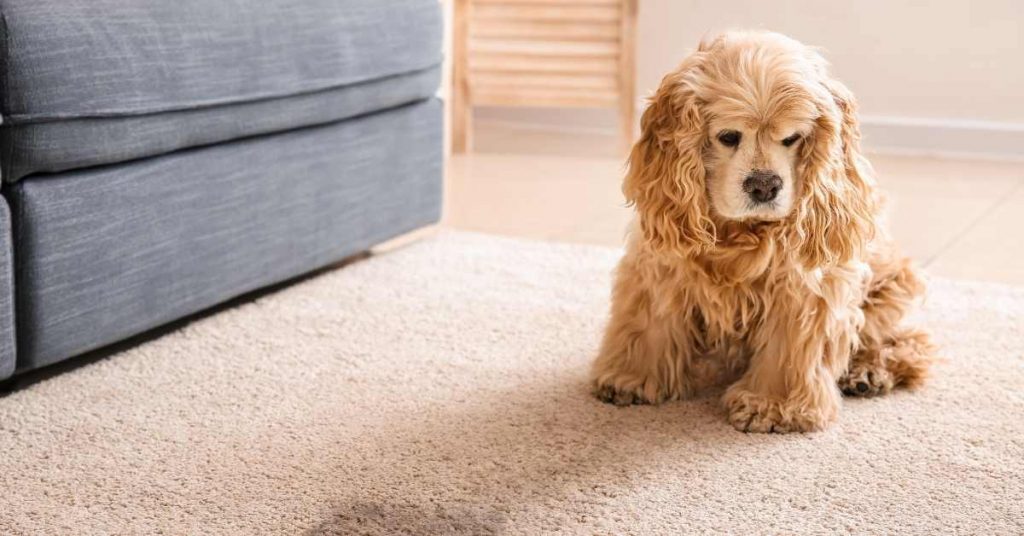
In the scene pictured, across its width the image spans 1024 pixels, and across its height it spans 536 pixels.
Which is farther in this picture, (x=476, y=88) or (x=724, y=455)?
(x=476, y=88)

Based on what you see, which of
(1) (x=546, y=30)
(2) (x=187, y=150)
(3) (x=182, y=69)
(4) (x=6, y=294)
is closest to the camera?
(4) (x=6, y=294)

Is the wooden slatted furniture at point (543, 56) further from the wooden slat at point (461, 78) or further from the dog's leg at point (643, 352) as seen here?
the dog's leg at point (643, 352)

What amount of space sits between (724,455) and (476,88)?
9.75 feet

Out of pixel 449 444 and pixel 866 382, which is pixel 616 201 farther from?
pixel 449 444

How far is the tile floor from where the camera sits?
119 inches

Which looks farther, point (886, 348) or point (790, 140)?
point (886, 348)

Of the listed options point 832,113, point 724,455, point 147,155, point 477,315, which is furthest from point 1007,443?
point 147,155

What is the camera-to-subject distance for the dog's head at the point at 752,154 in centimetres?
167

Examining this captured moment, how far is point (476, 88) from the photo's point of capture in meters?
4.50

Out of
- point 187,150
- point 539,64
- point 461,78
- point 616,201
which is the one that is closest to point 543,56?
point 539,64

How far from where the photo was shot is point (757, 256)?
1.76m

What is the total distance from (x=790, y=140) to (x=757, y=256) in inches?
7.0

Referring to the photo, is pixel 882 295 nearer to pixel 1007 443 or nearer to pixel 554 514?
pixel 1007 443

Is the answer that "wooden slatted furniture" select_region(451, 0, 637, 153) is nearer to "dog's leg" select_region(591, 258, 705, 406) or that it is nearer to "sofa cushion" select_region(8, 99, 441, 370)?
"sofa cushion" select_region(8, 99, 441, 370)
